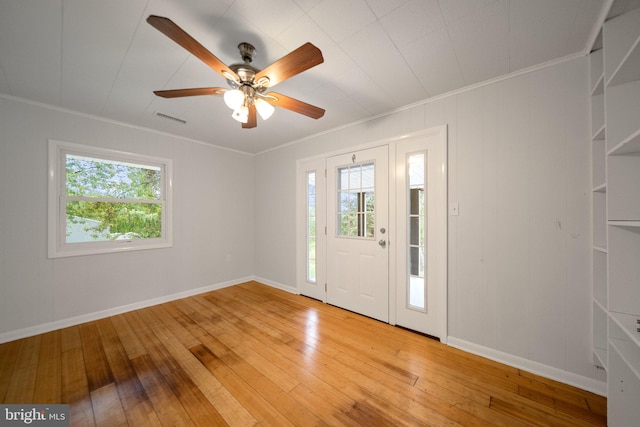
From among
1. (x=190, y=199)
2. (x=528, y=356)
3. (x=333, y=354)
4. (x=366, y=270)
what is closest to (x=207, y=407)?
(x=333, y=354)

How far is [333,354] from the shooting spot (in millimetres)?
2129

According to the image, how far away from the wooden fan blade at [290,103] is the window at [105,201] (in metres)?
2.51

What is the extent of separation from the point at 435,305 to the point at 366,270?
2.79 feet

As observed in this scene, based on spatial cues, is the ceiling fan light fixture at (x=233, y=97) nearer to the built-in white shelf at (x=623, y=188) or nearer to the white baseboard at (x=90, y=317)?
the built-in white shelf at (x=623, y=188)

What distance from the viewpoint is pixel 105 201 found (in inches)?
118

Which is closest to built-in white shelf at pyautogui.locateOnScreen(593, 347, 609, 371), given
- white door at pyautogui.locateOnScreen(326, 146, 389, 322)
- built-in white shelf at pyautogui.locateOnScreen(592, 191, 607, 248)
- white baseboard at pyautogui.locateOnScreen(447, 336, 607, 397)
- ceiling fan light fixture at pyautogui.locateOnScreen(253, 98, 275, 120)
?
white baseboard at pyautogui.locateOnScreen(447, 336, 607, 397)

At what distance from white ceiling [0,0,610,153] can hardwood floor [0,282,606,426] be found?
2.49 metres

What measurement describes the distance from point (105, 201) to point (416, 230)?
12.8ft

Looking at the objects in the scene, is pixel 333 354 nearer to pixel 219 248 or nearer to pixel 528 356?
pixel 528 356

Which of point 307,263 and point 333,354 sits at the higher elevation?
point 307,263

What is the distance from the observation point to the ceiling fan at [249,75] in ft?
4.16

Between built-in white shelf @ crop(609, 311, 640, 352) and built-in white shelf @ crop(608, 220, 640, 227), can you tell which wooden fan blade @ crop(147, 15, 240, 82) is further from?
built-in white shelf @ crop(609, 311, 640, 352)

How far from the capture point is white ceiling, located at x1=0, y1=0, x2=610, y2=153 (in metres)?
1.36

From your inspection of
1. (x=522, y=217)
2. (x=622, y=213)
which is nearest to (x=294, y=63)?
(x=622, y=213)
